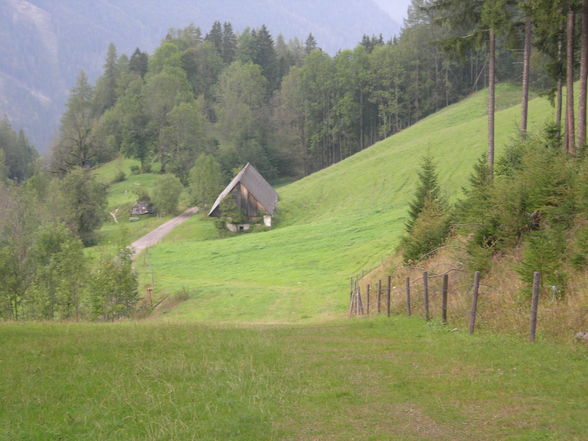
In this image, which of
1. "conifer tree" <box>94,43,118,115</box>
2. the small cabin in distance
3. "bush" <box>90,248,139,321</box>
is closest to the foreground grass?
"bush" <box>90,248,139,321</box>

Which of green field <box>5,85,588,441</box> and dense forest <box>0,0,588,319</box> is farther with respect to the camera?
dense forest <box>0,0,588,319</box>

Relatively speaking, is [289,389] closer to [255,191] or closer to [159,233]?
[159,233]

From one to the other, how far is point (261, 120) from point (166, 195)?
34.6 m

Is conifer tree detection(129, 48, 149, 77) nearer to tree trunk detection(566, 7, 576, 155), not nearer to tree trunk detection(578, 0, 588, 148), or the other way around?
tree trunk detection(566, 7, 576, 155)

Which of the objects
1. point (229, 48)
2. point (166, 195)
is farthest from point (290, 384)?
point (229, 48)

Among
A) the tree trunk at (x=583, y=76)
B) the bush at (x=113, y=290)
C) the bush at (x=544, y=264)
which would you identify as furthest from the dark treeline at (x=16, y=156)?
the bush at (x=544, y=264)

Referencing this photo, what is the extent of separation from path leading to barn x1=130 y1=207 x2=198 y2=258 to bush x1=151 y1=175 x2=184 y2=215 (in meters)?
2.01

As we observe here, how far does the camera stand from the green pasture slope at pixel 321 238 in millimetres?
32344

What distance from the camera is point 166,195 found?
7450 cm

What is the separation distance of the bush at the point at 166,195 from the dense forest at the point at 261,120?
56cm

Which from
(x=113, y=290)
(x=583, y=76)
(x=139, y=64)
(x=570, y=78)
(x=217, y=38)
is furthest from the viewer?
(x=217, y=38)

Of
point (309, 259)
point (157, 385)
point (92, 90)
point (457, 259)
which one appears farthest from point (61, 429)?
point (92, 90)

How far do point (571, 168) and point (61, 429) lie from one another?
1588 centimetres

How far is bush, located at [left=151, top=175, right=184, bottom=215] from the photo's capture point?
74438 mm
